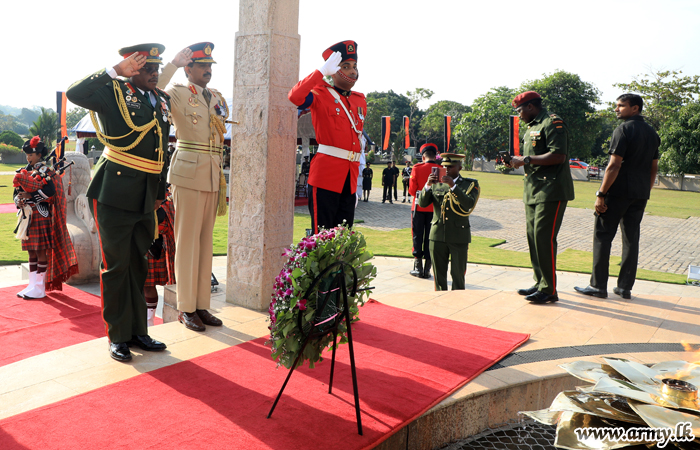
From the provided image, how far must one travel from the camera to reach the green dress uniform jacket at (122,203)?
3.42 metres

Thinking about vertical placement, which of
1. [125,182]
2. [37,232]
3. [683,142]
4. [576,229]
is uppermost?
[683,142]

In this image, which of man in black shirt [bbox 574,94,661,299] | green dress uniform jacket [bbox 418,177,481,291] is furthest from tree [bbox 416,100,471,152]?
man in black shirt [bbox 574,94,661,299]

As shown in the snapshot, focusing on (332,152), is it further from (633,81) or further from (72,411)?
(633,81)

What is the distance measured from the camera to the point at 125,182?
346 centimetres

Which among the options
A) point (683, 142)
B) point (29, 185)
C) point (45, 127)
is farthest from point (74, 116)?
point (29, 185)

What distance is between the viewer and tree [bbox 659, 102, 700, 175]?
34.2m

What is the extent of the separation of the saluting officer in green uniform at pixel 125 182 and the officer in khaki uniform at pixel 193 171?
36cm

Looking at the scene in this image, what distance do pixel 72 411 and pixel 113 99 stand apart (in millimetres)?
1914

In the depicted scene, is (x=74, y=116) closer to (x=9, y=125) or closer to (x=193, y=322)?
(x=9, y=125)

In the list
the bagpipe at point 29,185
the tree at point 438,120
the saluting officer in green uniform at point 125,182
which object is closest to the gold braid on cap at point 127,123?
the saluting officer in green uniform at point 125,182

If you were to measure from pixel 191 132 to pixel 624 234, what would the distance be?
455cm

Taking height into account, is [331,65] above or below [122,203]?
above

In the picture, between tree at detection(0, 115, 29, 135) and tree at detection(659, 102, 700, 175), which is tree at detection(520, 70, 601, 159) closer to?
tree at detection(659, 102, 700, 175)

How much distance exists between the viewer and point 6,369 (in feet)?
10.5
